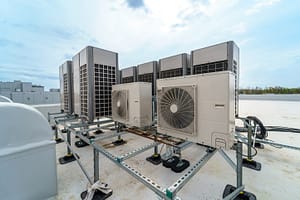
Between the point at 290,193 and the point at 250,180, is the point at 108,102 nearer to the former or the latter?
the point at 250,180

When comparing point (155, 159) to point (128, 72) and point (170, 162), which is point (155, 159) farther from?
point (128, 72)

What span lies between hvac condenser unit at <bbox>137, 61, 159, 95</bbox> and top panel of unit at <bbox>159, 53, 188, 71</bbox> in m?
0.35

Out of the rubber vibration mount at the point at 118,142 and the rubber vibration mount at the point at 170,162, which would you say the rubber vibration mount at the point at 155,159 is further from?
the rubber vibration mount at the point at 118,142

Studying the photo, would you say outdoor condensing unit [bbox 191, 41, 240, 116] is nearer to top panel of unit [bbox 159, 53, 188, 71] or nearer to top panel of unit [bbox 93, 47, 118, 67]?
top panel of unit [bbox 159, 53, 188, 71]

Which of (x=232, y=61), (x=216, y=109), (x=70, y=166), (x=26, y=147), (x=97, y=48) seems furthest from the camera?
(x=97, y=48)

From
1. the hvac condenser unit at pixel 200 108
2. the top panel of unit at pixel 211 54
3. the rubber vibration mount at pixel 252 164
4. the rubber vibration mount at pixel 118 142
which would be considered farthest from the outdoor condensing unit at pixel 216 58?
the rubber vibration mount at pixel 118 142

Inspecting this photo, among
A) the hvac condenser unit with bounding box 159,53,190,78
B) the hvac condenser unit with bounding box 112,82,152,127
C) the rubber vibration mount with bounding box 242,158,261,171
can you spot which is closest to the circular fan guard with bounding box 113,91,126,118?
the hvac condenser unit with bounding box 112,82,152,127

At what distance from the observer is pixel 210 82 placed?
4.30 feet

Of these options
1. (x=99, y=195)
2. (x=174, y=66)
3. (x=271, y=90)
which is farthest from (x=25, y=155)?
(x=271, y=90)

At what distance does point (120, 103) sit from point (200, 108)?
162 centimetres

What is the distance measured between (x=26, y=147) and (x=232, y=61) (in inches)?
135

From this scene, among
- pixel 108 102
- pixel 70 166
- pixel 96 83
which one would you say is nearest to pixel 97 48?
pixel 96 83

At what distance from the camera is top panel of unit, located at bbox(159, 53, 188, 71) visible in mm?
3521

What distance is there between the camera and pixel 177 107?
5.16ft
